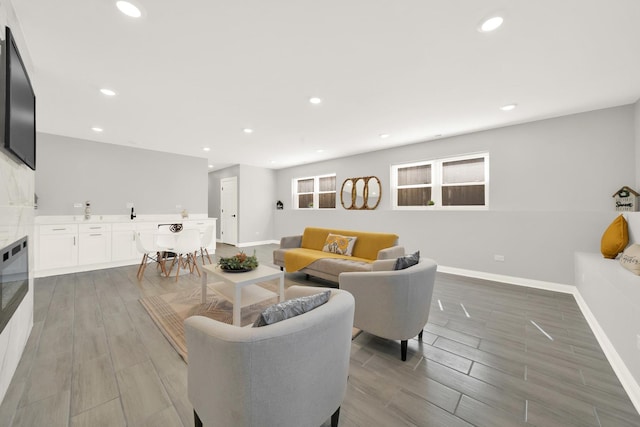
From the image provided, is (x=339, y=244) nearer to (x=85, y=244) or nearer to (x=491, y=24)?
(x=491, y=24)

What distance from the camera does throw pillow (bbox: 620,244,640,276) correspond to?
2.24m

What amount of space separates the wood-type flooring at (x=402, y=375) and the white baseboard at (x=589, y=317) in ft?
0.17

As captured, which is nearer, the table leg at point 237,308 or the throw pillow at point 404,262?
the throw pillow at point 404,262

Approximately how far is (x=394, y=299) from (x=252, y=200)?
6.65m

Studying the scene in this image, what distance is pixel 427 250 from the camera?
4844 millimetres

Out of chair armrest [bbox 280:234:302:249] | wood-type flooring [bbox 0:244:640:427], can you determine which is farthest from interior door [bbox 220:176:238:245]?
wood-type flooring [bbox 0:244:640:427]

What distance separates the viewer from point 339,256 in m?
3.94

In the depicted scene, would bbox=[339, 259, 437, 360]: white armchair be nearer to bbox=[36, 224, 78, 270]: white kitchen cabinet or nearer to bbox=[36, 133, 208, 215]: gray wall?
bbox=[36, 224, 78, 270]: white kitchen cabinet

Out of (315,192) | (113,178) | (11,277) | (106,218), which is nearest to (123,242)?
(106,218)

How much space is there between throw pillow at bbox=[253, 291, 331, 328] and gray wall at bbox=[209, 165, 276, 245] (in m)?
6.71

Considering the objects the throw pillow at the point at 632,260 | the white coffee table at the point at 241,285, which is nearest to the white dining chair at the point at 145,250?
the white coffee table at the point at 241,285

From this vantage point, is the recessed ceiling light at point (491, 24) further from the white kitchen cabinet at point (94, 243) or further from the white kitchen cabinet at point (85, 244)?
the white kitchen cabinet at point (94, 243)

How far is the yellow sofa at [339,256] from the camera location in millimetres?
3383

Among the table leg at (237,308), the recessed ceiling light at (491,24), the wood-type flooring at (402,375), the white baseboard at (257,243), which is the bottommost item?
the wood-type flooring at (402,375)
